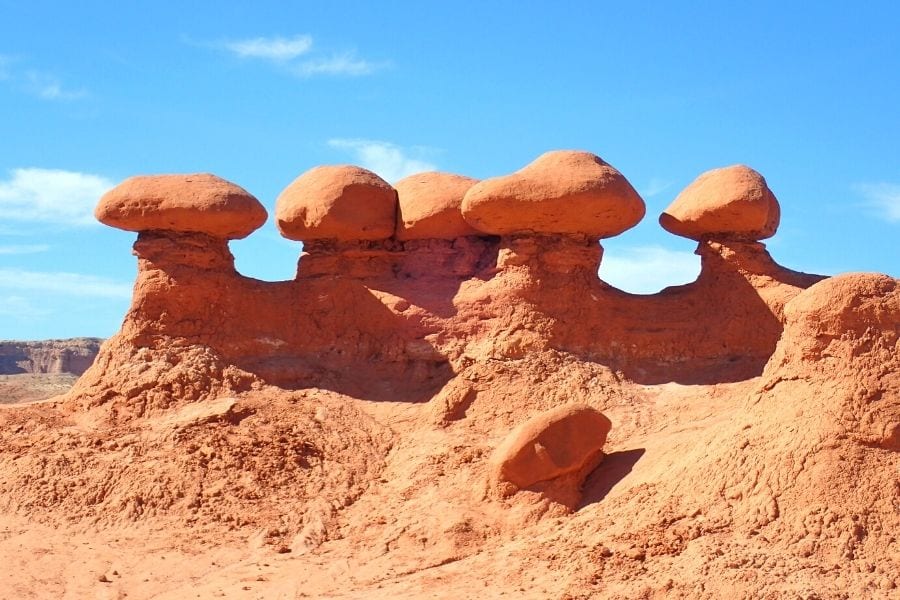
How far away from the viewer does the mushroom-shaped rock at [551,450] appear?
11.2 meters

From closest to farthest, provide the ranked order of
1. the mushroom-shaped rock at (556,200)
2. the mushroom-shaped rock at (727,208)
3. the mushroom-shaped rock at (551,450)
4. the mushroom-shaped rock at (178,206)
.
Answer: the mushroom-shaped rock at (551,450) → the mushroom-shaped rock at (556,200) → the mushroom-shaped rock at (178,206) → the mushroom-shaped rock at (727,208)

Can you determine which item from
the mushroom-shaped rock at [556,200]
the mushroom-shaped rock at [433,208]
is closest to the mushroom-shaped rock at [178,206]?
the mushroom-shaped rock at [433,208]

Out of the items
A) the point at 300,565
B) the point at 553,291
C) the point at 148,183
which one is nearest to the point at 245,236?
the point at 148,183

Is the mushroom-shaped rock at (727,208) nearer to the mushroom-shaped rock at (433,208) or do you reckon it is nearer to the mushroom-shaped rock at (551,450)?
the mushroom-shaped rock at (433,208)

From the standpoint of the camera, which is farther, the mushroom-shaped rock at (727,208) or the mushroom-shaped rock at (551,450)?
the mushroom-shaped rock at (727,208)

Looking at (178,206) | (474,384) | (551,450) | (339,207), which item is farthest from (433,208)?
(551,450)

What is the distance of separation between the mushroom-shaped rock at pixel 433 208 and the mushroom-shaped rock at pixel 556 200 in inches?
19.1

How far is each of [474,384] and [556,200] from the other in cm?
211

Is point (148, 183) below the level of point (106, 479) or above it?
above

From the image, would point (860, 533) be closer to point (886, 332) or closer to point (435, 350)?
point (886, 332)

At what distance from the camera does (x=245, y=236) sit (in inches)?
574

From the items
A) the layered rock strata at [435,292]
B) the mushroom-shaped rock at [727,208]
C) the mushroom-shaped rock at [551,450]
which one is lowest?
the mushroom-shaped rock at [551,450]

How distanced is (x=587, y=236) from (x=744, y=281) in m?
1.82

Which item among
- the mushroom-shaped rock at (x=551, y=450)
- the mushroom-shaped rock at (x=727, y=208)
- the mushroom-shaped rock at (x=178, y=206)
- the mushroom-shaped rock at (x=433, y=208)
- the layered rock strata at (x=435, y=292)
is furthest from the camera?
the mushroom-shaped rock at (x=433, y=208)
